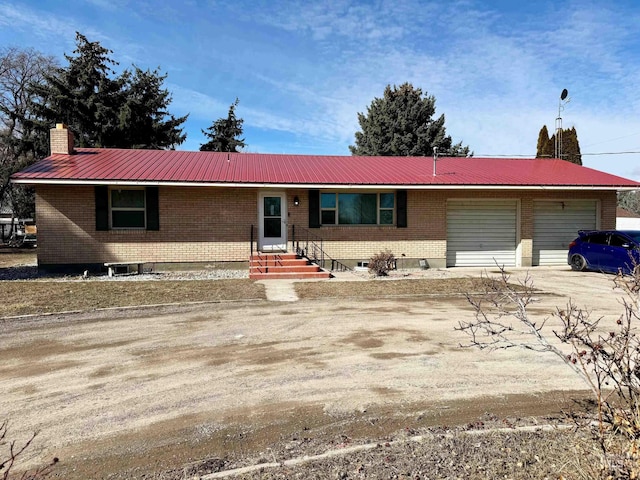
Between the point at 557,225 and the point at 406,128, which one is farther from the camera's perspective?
the point at 406,128

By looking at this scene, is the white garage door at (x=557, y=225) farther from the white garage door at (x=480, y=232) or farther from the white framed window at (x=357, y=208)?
the white framed window at (x=357, y=208)

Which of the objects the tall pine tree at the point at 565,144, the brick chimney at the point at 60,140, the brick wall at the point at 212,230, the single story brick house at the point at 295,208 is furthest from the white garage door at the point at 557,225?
the tall pine tree at the point at 565,144

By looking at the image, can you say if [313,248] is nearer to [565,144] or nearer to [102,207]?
[102,207]

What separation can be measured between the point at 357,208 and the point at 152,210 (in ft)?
22.6

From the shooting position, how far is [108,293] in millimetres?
9672

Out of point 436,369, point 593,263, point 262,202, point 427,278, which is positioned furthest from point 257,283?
point 593,263

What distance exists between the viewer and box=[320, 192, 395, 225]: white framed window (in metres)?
14.5

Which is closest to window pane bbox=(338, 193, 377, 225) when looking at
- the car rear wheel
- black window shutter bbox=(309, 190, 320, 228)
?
black window shutter bbox=(309, 190, 320, 228)

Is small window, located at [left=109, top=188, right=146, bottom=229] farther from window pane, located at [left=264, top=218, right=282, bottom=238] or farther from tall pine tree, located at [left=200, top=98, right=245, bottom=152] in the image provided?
tall pine tree, located at [left=200, top=98, right=245, bottom=152]

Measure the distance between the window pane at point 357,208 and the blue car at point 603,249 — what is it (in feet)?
23.2

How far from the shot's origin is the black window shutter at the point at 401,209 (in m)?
14.6

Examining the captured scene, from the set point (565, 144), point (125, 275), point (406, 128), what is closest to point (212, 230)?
point (125, 275)

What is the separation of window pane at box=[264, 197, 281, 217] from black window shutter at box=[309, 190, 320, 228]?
1113 millimetres

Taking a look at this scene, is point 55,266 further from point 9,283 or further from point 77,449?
point 77,449
